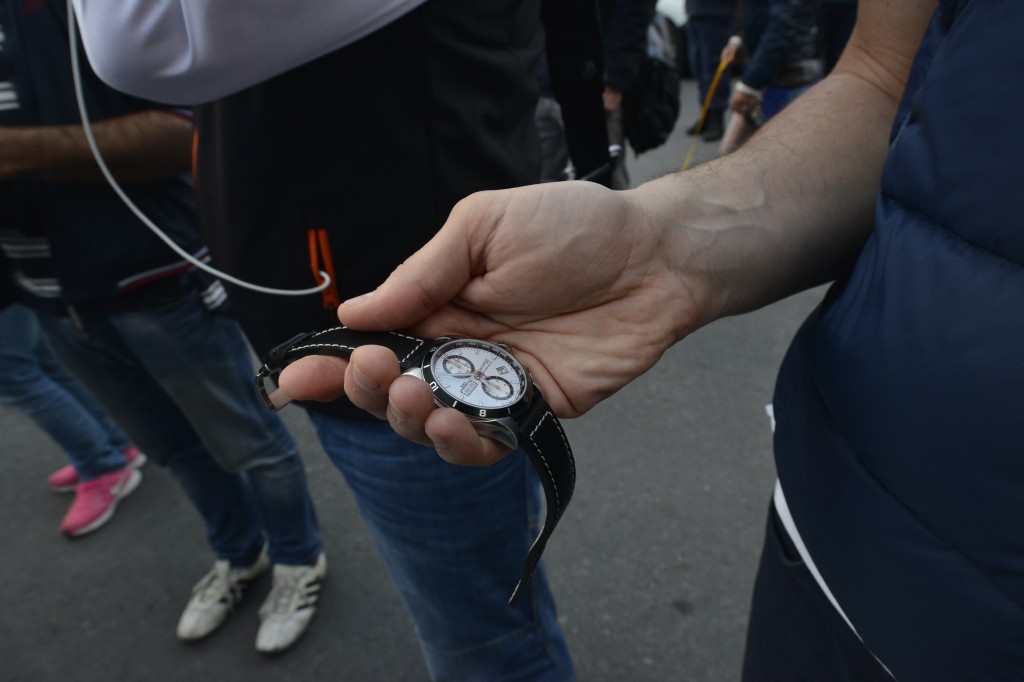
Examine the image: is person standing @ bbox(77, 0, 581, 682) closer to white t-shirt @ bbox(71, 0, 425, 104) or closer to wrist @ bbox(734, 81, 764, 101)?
white t-shirt @ bbox(71, 0, 425, 104)

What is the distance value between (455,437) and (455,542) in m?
0.52

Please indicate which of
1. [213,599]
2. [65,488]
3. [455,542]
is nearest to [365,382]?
[455,542]

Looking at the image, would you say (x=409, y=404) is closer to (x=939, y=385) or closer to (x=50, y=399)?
(x=939, y=385)

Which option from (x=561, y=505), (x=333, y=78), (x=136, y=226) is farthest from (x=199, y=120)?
(x=561, y=505)

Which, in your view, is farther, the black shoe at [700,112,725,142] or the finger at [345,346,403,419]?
the black shoe at [700,112,725,142]

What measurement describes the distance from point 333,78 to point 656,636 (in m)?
1.86

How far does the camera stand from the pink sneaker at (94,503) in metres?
2.80

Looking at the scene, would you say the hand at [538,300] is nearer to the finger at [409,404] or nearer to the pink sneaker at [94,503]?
the finger at [409,404]

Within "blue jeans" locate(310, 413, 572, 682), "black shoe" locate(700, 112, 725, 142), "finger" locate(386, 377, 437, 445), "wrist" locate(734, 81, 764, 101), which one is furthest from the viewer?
"black shoe" locate(700, 112, 725, 142)

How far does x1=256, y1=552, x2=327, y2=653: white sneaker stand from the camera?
2242 millimetres

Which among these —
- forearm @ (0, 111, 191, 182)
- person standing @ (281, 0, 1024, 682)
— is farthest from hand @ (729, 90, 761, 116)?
forearm @ (0, 111, 191, 182)

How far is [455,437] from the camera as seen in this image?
0.88 m

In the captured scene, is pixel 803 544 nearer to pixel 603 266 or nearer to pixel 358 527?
pixel 603 266

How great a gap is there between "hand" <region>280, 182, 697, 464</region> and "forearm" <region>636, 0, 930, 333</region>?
4cm
